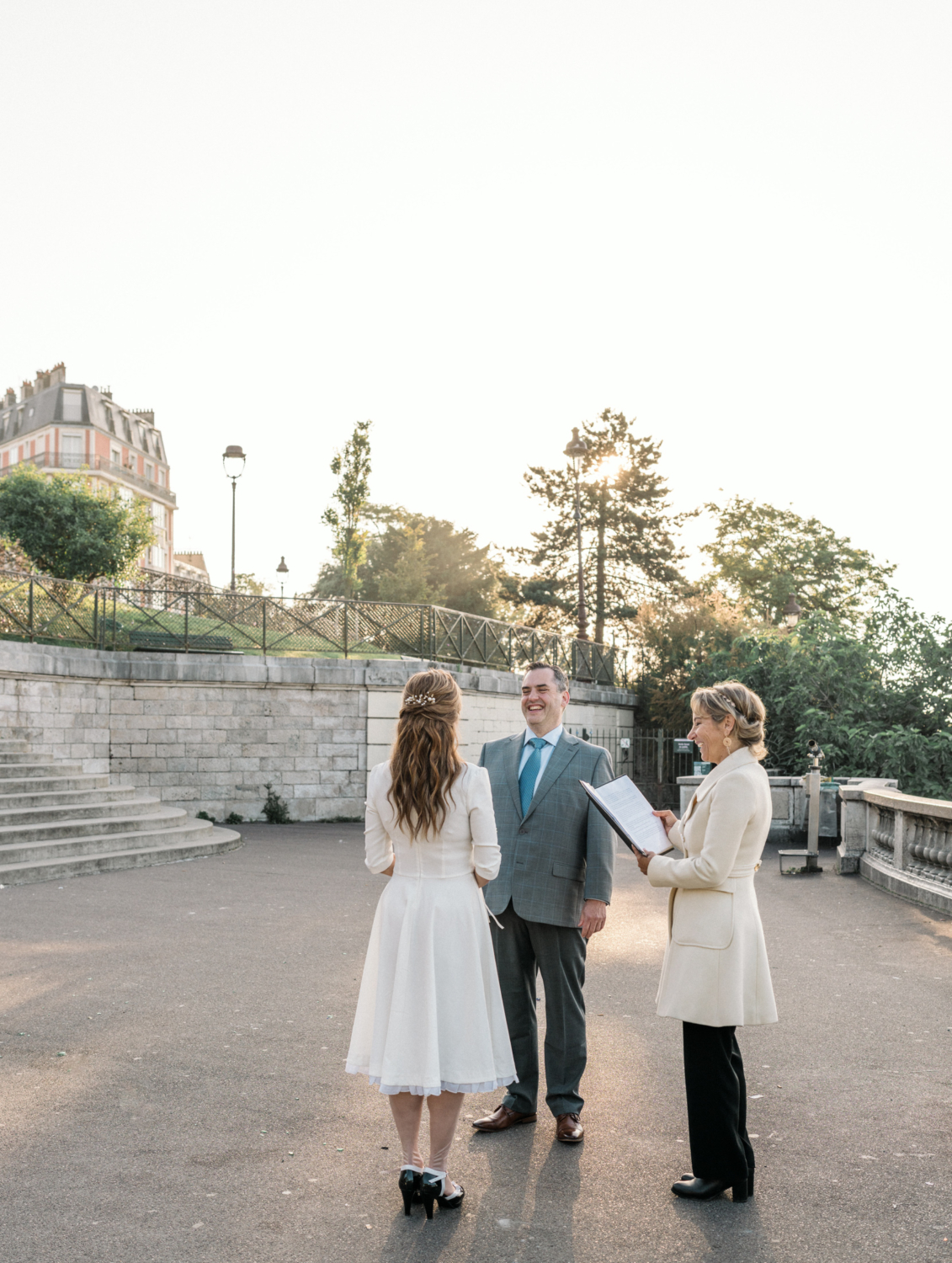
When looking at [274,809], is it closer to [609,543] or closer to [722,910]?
[722,910]

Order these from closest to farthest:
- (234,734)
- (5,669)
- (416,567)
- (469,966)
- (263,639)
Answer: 1. (469,966)
2. (5,669)
3. (234,734)
4. (263,639)
5. (416,567)

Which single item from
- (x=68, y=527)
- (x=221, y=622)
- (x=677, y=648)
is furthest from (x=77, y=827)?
(x=677, y=648)

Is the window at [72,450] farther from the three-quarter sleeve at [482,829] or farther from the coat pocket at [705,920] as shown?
the coat pocket at [705,920]

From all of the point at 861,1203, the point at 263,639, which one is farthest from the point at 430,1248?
the point at 263,639

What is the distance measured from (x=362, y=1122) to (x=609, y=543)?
4182cm

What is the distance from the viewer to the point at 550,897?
442 cm

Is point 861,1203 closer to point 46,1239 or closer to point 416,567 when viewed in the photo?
point 46,1239

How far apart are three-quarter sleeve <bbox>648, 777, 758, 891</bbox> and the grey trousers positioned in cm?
90

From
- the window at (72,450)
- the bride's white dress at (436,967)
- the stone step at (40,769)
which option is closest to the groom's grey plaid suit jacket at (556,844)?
the bride's white dress at (436,967)

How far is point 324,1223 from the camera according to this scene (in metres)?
3.52

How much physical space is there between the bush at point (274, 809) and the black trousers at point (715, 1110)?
47.3ft

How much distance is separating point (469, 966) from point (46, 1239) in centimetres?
159

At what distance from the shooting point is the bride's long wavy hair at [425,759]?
11.8 ft

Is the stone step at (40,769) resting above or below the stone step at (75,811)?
above
